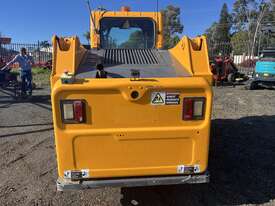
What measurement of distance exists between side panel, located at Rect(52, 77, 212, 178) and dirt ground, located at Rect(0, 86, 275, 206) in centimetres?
78

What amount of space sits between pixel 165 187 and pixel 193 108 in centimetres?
147


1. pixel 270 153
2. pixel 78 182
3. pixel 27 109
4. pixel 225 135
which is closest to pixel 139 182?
pixel 78 182

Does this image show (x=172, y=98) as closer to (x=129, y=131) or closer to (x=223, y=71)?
(x=129, y=131)

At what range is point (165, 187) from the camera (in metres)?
4.19

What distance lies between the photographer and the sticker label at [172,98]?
10.3 ft

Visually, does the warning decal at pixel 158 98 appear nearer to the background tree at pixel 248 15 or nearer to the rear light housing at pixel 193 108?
the rear light housing at pixel 193 108

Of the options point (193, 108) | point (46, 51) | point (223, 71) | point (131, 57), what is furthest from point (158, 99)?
point (46, 51)

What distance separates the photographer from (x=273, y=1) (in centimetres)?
4997

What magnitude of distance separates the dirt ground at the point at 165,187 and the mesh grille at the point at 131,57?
1.67m

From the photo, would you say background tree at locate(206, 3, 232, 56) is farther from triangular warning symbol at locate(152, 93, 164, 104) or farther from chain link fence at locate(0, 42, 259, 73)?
triangular warning symbol at locate(152, 93, 164, 104)

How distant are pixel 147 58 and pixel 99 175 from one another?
6.17 ft

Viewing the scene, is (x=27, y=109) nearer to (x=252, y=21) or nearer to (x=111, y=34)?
(x=111, y=34)

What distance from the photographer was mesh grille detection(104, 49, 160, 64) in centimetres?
425

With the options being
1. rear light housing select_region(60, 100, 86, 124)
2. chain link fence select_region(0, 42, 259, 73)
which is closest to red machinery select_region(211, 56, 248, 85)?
chain link fence select_region(0, 42, 259, 73)
